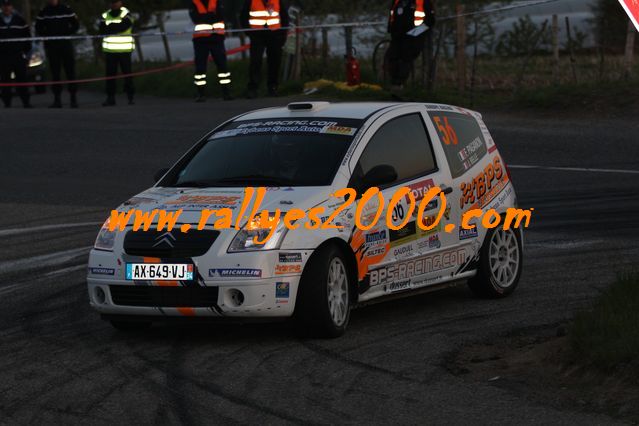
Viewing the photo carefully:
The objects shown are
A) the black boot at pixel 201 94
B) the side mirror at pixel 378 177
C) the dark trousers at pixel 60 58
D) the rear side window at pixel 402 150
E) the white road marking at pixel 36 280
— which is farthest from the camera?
the dark trousers at pixel 60 58

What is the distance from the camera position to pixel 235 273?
923cm

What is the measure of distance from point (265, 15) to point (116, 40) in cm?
300

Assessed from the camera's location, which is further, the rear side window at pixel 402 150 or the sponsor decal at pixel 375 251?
the rear side window at pixel 402 150

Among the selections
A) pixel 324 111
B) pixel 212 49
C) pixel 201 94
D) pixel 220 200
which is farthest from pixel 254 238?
pixel 201 94

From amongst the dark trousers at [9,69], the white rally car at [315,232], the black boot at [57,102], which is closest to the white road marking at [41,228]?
the white rally car at [315,232]

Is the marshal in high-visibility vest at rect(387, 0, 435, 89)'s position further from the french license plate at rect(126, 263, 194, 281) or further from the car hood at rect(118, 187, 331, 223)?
the french license plate at rect(126, 263, 194, 281)

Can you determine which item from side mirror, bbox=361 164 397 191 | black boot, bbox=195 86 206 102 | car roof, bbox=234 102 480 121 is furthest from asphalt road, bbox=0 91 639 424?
black boot, bbox=195 86 206 102

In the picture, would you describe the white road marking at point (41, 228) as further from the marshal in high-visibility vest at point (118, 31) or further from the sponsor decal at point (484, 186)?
the marshal in high-visibility vest at point (118, 31)

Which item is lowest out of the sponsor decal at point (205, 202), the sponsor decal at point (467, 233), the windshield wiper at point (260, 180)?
the sponsor decal at point (467, 233)

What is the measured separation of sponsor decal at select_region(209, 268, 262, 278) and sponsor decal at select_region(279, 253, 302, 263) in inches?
7.0

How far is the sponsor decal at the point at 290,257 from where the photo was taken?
930 centimetres

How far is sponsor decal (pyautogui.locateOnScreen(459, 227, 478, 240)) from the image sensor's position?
36.3 feet

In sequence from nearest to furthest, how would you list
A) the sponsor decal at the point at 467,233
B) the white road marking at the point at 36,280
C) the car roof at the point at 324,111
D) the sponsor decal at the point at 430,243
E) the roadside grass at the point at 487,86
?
the sponsor decal at the point at 430,243 → the car roof at the point at 324,111 → the sponsor decal at the point at 467,233 → the white road marking at the point at 36,280 → the roadside grass at the point at 487,86

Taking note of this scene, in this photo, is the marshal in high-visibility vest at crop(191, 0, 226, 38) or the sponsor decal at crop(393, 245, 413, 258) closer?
the sponsor decal at crop(393, 245, 413, 258)
